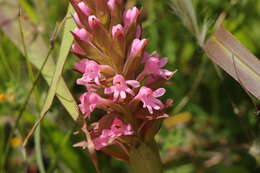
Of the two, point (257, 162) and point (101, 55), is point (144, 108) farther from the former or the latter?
point (257, 162)

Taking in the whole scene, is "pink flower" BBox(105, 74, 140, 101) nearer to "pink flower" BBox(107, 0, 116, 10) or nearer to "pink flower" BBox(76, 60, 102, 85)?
"pink flower" BBox(76, 60, 102, 85)

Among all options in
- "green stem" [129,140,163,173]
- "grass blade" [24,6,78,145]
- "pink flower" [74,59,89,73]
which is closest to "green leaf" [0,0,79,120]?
"grass blade" [24,6,78,145]

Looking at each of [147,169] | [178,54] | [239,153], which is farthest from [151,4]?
[147,169]

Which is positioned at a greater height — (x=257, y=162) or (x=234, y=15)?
(x=234, y=15)

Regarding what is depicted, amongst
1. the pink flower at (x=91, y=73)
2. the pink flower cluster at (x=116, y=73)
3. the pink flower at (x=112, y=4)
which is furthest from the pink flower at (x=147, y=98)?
the pink flower at (x=112, y=4)

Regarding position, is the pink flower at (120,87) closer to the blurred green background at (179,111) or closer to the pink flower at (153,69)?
the pink flower at (153,69)

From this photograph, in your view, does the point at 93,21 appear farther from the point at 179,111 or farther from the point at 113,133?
the point at 179,111
